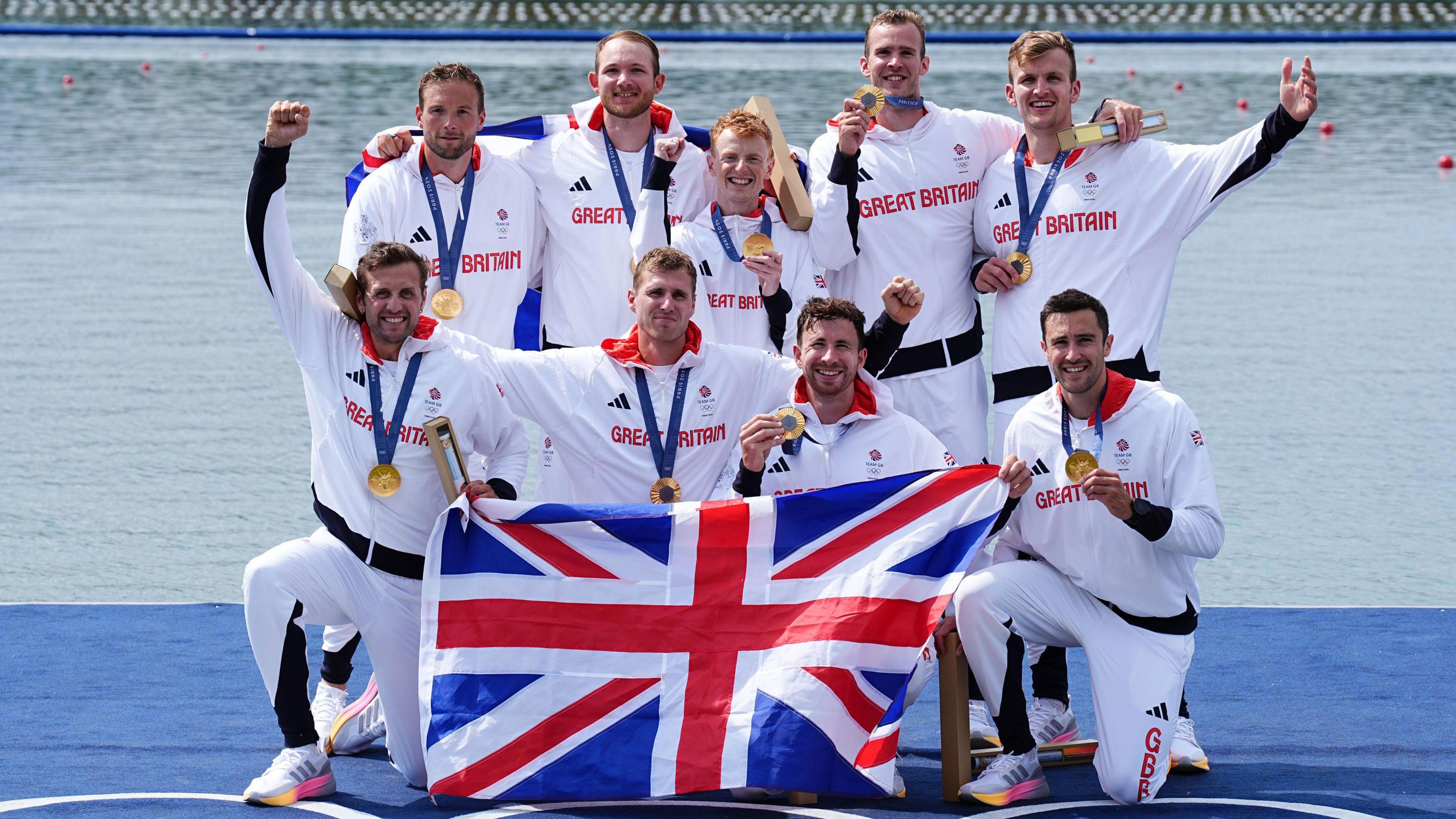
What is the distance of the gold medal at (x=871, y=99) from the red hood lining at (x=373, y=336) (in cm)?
174

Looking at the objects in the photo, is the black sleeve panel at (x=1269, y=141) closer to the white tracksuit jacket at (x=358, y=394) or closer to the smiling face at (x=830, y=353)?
the smiling face at (x=830, y=353)

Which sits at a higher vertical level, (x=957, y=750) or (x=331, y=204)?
(x=331, y=204)

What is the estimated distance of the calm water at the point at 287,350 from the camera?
799 cm

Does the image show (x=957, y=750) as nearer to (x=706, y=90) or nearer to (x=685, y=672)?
(x=685, y=672)

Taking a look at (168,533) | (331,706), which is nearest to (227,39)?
(168,533)

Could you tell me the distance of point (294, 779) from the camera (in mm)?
5246

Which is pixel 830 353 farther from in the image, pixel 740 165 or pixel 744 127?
pixel 744 127

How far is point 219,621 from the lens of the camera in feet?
22.8

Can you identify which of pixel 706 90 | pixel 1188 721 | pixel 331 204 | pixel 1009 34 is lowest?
pixel 1188 721

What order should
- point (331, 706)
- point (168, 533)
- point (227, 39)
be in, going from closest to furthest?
1. point (331, 706)
2. point (168, 533)
3. point (227, 39)

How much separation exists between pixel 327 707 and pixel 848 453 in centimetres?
207

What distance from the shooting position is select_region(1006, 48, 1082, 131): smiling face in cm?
606

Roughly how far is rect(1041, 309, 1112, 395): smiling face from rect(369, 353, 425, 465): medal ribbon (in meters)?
2.08

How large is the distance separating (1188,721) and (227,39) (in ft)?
104
